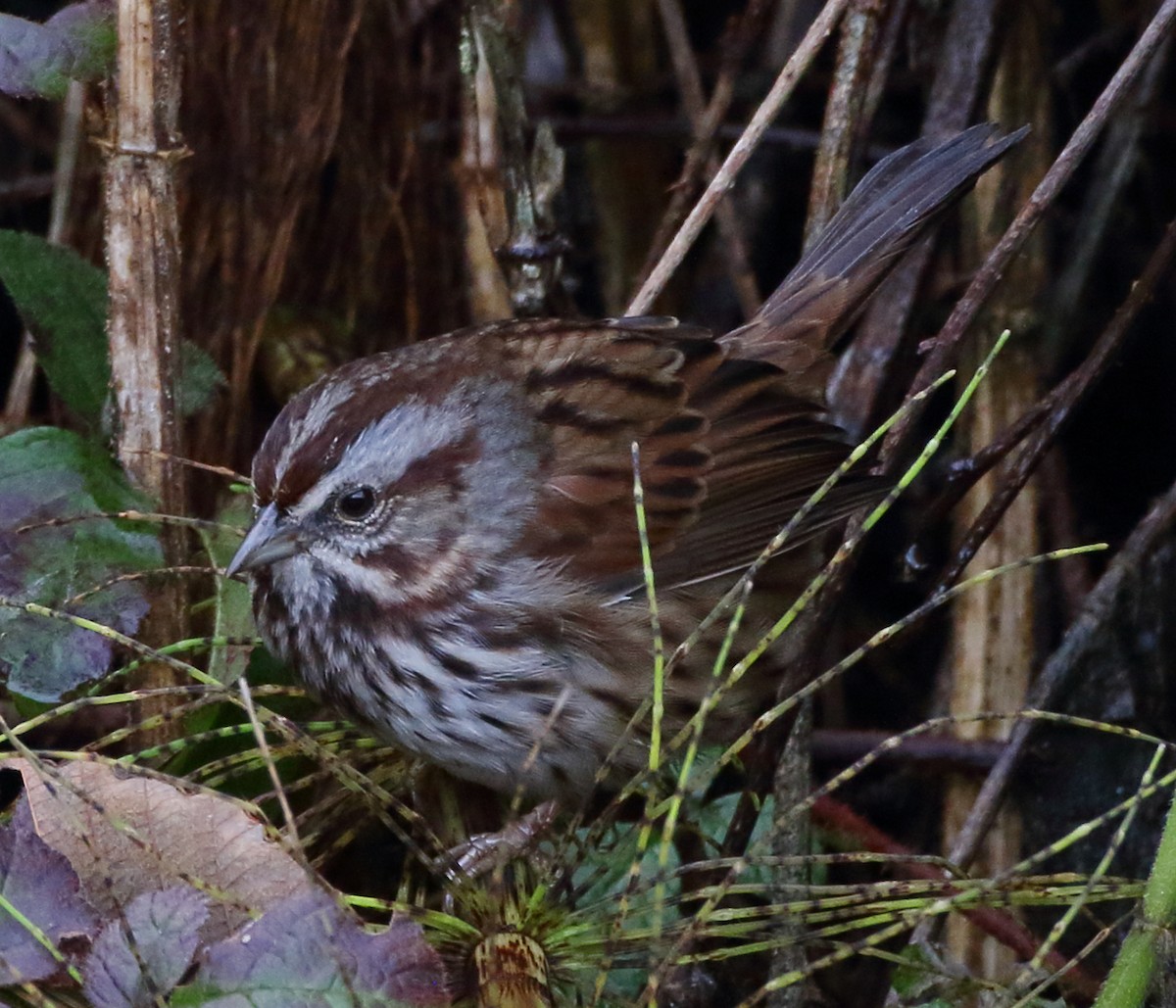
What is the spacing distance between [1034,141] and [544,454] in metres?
1.27

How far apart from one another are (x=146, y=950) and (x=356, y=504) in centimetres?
76

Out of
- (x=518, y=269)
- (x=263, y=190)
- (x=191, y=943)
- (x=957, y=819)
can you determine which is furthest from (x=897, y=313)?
(x=191, y=943)

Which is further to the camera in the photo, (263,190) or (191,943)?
(263,190)

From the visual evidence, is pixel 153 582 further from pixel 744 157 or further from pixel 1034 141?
pixel 1034 141

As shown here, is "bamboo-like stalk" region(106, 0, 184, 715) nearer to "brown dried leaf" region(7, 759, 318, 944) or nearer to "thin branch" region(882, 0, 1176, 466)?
"brown dried leaf" region(7, 759, 318, 944)

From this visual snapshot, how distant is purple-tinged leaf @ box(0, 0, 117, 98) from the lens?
1937 mm

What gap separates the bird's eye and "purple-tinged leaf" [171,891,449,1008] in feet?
2.33

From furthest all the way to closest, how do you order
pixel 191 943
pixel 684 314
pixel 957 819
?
pixel 684 314 < pixel 957 819 < pixel 191 943

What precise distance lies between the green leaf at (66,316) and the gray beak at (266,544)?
35 centimetres

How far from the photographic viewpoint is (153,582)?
6.93 ft

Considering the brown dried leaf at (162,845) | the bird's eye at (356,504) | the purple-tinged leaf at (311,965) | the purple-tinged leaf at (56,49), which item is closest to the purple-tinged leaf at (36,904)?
the brown dried leaf at (162,845)

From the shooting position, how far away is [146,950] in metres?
1.49

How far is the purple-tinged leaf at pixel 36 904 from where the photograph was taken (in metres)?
1.53

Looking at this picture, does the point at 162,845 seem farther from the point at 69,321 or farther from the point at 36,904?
the point at 69,321
